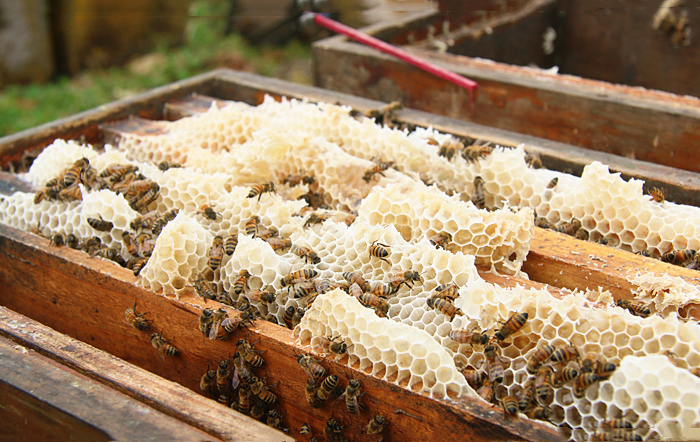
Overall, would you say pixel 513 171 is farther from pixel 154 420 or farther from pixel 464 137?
pixel 154 420

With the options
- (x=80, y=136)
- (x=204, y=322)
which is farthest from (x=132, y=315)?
(x=80, y=136)

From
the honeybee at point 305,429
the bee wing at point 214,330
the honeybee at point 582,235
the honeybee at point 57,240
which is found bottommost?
the honeybee at point 305,429

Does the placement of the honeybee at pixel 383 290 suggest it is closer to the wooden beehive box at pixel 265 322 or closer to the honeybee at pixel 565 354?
the wooden beehive box at pixel 265 322

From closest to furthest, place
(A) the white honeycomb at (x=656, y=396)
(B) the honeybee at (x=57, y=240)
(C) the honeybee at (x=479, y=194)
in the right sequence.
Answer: (A) the white honeycomb at (x=656, y=396)
(B) the honeybee at (x=57, y=240)
(C) the honeybee at (x=479, y=194)

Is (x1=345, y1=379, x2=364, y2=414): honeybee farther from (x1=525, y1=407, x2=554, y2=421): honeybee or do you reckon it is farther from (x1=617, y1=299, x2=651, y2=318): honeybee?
(x1=617, y1=299, x2=651, y2=318): honeybee

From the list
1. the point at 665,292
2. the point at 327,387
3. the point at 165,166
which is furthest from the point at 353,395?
the point at 165,166

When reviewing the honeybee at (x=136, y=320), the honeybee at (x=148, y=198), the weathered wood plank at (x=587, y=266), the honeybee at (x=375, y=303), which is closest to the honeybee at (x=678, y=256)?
the weathered wood plank at (x=587, y=266)
